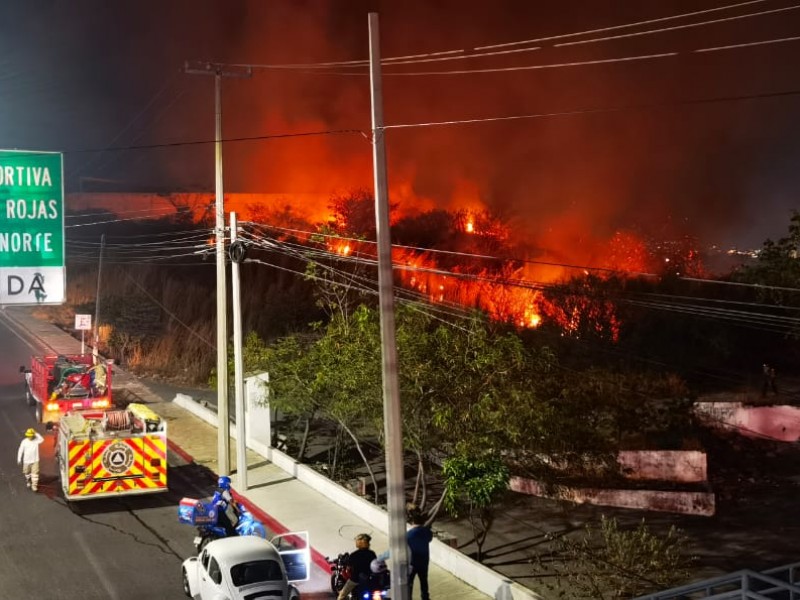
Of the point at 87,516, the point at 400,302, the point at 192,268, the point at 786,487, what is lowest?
the point at 786,487

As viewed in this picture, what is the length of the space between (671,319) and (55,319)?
34.5 metres

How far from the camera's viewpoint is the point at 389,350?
9141 millimetres

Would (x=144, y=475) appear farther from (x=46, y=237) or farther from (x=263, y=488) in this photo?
(x=46, y=237)

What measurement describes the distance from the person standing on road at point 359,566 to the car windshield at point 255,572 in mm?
836

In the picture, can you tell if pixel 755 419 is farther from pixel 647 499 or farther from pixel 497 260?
pixel 497 260

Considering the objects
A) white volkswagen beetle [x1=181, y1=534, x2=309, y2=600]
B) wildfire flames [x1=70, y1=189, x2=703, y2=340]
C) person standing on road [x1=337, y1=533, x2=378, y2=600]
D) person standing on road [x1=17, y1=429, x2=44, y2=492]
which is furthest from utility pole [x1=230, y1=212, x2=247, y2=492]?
wildfire flames [x1=70, y1=189, x2=703, y2=340]

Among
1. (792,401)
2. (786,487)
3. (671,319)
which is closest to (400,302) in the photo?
(786,487)

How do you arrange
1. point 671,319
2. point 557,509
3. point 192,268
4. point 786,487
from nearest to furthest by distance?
1. point 557,509
2. point 786,487
3. point 671,319
4. point 192,268

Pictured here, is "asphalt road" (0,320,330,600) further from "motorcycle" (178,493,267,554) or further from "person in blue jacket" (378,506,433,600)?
"person in blue jacket" (378,506,433,600)

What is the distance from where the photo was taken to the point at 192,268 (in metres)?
75.6

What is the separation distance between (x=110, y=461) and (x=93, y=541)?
182 cm

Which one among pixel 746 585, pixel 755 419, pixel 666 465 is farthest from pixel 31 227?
pixel 755 419

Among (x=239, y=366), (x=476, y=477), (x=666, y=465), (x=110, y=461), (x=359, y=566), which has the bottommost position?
(x=666, y=465)

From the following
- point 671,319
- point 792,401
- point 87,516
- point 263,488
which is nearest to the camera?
point 87,516
